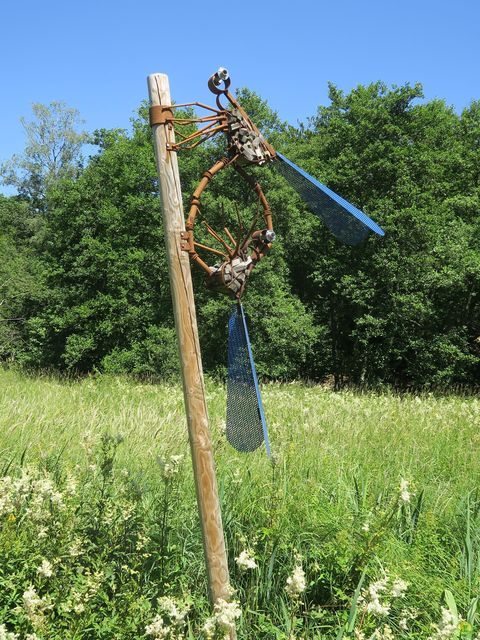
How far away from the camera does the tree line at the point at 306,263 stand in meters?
16.4

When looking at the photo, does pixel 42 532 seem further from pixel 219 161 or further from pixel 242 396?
pixel 219 161

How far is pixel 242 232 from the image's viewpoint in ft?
9.59

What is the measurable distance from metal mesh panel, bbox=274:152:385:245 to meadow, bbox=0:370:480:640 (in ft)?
4.33

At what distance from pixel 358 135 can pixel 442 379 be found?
778cm

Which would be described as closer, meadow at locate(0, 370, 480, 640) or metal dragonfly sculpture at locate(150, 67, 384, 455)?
meadow at locate(0, 370, 480, 640)

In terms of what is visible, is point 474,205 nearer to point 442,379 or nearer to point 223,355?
point 442,379

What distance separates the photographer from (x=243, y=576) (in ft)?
10.2

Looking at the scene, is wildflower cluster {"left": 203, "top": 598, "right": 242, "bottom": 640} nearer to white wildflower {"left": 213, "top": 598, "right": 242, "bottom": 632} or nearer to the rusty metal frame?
white wildflower {"left": 213, "top": 598, "right": 242, "bottom": 632}

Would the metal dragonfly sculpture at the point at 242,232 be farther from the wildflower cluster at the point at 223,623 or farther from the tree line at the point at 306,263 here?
the tree line at the point at 306,263

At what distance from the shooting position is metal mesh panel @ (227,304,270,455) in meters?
2.86

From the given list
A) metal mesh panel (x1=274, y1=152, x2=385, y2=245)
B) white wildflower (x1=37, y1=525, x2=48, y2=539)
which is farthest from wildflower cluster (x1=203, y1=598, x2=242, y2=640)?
metal mesh panel (x1=274, y1=152, x2=385, y2=245)

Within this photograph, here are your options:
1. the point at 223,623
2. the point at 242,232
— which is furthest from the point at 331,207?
the point at 223,623

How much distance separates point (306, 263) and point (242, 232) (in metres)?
16.8

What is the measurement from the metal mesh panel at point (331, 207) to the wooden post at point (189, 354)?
2.12 ft
